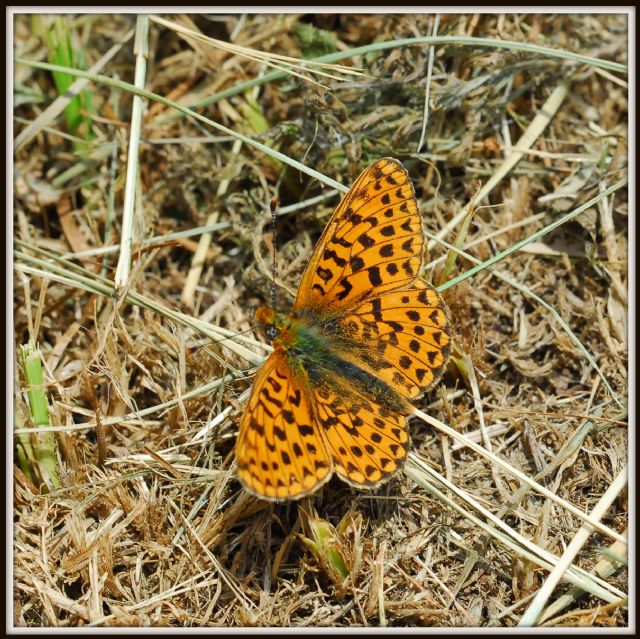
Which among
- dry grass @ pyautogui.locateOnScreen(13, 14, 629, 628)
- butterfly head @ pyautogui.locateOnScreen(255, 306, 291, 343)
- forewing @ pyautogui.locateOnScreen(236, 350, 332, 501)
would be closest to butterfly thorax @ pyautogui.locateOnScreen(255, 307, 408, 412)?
butterfly head @ pyautogui.locateOnScreen(255, 306, 291, 343)

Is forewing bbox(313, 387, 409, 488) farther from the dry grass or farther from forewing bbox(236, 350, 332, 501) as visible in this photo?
the dry grass

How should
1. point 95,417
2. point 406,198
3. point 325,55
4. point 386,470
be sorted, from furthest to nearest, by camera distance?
point 325,55, point 95,417, point 406,198, point 386,470

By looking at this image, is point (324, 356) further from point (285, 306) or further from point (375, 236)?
point (285, 306)

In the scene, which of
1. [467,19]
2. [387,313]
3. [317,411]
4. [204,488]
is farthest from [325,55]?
[204,488]

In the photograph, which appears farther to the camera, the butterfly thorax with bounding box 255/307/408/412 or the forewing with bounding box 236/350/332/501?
the butterfly thorax with bounding box 255/307/408/412

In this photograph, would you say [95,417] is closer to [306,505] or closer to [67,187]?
[306,505]

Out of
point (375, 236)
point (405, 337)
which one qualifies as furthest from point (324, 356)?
point (375, 236)
